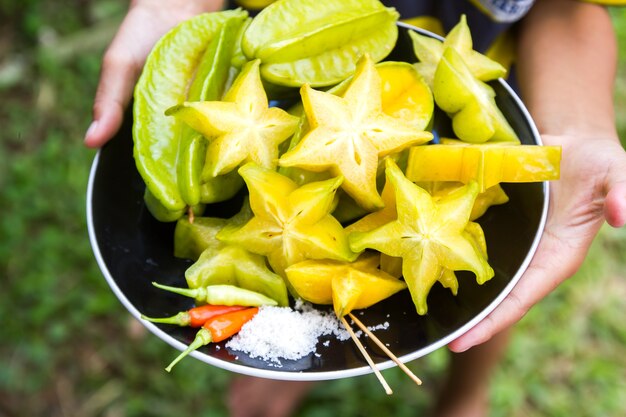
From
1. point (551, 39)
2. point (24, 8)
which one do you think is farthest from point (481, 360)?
point (24, 8)

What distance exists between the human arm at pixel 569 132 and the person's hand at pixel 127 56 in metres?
0.82

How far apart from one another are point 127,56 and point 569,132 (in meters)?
0.96

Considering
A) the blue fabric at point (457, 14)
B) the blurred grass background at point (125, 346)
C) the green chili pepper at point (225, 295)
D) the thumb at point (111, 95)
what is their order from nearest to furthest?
the green chili pepper at point (225, 295)
the thumb at point (111, 95)
the blue fabric at point (457, 14)
the blurred grass background at point (125, 346)

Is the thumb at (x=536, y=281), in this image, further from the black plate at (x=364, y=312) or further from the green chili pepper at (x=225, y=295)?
the green chili pepper at (x=225, y=295)

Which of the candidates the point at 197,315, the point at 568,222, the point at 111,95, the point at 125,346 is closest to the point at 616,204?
the point at 568,222

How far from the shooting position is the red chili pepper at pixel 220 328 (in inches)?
45.8

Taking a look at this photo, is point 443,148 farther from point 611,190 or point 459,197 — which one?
point 611,190

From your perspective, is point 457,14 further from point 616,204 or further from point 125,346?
point 125,346

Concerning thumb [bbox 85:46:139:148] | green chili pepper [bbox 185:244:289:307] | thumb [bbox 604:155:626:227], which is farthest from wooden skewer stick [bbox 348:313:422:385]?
thumb [bbox 85:46:139:148]

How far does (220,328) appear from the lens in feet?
3.89

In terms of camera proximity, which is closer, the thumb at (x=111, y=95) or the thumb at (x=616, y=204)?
the thumb at (x=616, y=204)

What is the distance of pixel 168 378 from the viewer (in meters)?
2.13

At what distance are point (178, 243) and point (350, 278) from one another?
1.21 ft

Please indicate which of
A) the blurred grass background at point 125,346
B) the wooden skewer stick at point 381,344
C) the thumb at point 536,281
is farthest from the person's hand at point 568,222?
the blurred grass background at point 125,346
